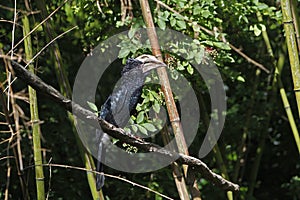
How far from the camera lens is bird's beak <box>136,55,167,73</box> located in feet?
7.22

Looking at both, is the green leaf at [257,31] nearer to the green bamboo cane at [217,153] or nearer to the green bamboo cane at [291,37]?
the green bamboo cane at [217,153]

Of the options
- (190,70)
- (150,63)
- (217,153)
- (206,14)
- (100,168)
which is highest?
(206,14)

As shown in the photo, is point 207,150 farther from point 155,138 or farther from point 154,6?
point 154,6

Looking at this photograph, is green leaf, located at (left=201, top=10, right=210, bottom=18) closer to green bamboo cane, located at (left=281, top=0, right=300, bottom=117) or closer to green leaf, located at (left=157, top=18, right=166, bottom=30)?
green leaf, located at (left=157, top=18, right=166, bottom=30)

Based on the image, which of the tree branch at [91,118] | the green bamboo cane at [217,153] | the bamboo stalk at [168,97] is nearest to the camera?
the tree branch at [91,118]

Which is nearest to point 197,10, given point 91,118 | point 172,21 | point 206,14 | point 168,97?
point 206,14

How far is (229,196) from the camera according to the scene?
9.68 feet

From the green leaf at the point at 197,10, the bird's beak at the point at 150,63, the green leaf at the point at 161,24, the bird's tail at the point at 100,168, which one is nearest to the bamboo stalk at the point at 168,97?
the bird's beak at the point at 150,63

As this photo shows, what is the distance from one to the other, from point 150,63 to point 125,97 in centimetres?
21

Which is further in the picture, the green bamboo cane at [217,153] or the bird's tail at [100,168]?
the green bamboo cane at [217,153]

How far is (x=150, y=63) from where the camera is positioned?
2.25 m

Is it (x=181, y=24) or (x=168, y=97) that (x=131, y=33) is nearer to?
(x=181, y=24)

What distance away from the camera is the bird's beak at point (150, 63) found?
7.22ft

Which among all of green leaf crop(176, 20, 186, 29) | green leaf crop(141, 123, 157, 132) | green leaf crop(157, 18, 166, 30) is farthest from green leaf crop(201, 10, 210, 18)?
green leaf crop(141, 123, 157, 132)
